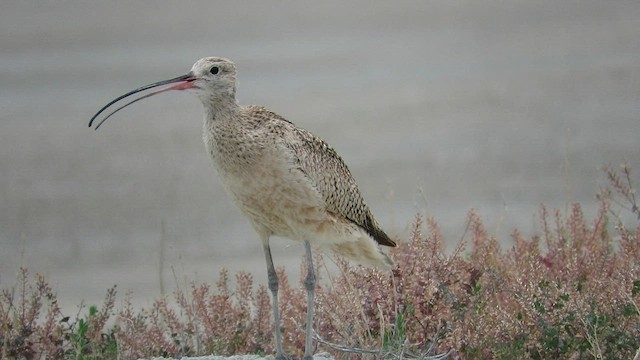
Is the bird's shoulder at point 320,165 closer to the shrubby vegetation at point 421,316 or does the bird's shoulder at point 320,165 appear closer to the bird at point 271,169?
the bird at point 271,169

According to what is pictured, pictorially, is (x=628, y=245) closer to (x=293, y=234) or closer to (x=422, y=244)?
(x=422, y=244)

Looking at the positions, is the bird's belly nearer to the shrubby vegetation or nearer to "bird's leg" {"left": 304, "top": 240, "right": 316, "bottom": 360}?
"bird's leg" {"left": 304, "top": 240, "right": 316, "bottom": 360}

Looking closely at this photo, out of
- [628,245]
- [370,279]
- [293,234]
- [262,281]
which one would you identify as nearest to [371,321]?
[370,279]

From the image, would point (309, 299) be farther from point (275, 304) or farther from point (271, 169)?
point (271, 169)

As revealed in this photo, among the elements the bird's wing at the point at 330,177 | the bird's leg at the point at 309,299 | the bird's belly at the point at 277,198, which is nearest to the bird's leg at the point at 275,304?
the bird's leg at the point at 309,299

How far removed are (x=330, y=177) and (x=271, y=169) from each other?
18.9 inches

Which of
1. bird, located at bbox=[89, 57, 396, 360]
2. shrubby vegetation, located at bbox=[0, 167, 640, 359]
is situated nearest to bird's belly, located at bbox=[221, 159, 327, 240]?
bird, located at bbox=[89, 57, 396, 360]

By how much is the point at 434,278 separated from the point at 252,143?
3.66 ft

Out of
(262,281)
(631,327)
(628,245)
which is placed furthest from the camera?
(262,281)

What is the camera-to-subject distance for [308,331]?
5598 mm

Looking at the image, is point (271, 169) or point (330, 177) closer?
point (271, 169)

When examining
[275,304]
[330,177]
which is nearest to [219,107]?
[330,177]

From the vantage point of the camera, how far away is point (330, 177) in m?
5.90

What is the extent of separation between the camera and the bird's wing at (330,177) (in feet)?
18.7
